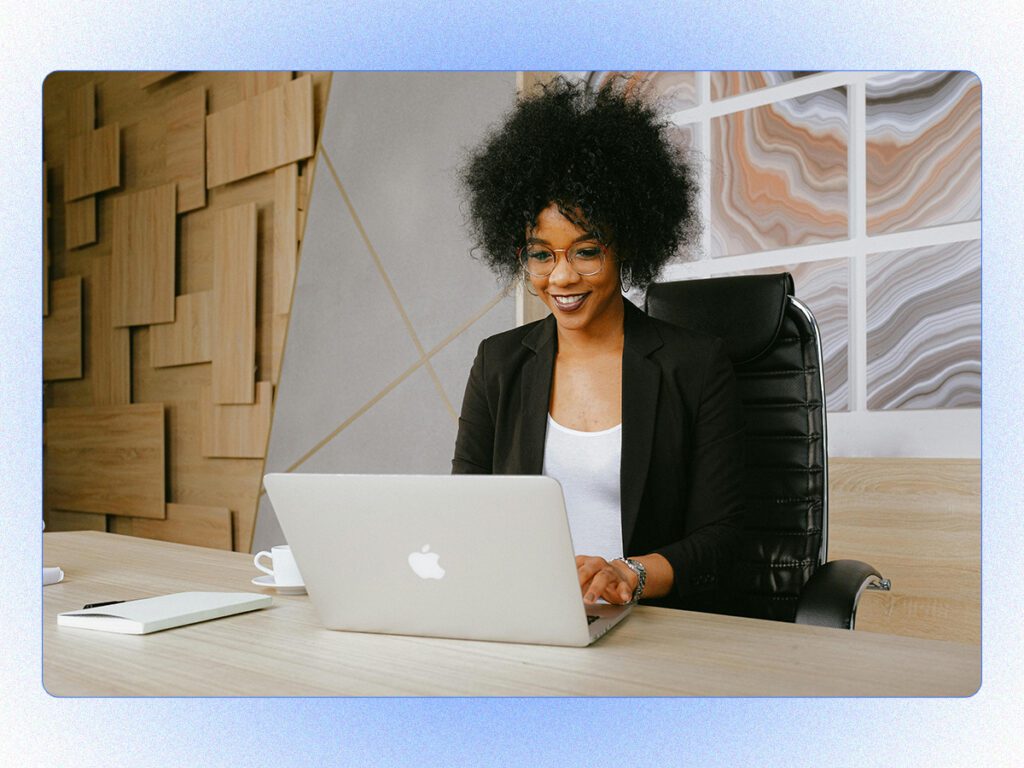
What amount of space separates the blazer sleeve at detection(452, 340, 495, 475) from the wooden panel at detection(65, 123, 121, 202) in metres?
0.77

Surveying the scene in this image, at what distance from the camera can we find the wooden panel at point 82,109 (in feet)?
4.86

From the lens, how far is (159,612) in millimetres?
1156

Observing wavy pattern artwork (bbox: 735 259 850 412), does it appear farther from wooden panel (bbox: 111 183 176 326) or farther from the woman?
wooden panel (bbox: 111 183 176 326)

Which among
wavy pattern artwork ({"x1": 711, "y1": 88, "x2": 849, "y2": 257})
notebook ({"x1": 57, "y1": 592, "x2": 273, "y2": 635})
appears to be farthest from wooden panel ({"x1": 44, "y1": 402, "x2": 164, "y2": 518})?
wavy pattern artwork ({"x1": 711, "y1": 88, "x2": 849, "y2": 257})

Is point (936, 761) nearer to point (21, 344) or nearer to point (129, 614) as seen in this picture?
point (129, 614)

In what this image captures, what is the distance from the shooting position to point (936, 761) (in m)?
1.21

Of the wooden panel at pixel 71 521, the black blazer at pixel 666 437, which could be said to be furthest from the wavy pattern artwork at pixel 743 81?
the wooden panel at pixel 71 521

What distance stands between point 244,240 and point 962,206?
1289 mm

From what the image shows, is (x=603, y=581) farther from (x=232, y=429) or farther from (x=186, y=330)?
(x=186, y=330)

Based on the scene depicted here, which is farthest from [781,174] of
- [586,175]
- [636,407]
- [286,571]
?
[286,571]

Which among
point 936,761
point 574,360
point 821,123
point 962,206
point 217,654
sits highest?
point 821,123

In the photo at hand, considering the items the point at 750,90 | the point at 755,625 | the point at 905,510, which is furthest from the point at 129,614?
the point at 750,90

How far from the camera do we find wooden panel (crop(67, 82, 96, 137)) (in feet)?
4.86

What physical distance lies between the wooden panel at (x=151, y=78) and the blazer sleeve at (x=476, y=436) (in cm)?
73
